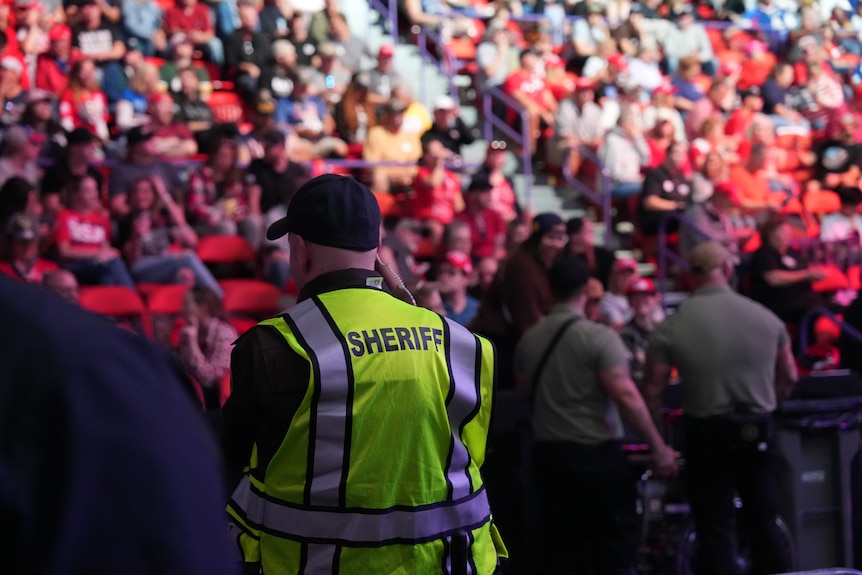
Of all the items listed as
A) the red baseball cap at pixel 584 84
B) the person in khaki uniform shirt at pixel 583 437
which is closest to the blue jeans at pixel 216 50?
the red baseball cap at pixel 584 84

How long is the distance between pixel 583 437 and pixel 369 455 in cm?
317

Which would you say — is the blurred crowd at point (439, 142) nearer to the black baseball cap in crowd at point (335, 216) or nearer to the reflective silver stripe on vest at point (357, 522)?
the black baseball cap in crowd at point (335, 216)

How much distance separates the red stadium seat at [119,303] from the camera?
843 cm

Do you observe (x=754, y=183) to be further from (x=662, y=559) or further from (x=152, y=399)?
(x=152, y=399)

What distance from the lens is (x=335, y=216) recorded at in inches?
119

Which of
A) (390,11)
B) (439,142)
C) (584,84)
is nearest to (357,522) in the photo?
(439,142)

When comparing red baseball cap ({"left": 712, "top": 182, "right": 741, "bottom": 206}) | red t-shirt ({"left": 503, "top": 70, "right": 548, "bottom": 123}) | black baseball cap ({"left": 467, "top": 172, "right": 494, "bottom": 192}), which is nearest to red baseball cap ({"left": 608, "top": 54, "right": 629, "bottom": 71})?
red t-shirt ({"left": 503, "top": 70, "right": 548, "bottom": 123})

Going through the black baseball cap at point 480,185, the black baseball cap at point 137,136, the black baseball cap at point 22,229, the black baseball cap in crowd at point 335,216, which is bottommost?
the black baseball cap at point 480,185

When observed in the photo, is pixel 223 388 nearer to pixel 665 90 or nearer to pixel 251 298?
pixel 251 298

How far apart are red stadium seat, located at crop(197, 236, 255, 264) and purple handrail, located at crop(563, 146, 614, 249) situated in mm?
4125

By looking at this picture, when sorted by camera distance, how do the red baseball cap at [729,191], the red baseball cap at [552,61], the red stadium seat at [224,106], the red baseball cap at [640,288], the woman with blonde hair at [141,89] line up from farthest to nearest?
the red baseball cap at [552,61] → the red stadium seat at [224,106] → the red baseball cap at [729,191] → the woman with blonde hair at [141,89] → the red baseball cap at [640,288]

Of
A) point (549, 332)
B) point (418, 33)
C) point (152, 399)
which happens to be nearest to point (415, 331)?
point (152, 399)

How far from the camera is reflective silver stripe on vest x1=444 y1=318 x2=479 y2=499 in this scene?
3.00 m

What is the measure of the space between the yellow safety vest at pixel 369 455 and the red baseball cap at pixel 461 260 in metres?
6.12
